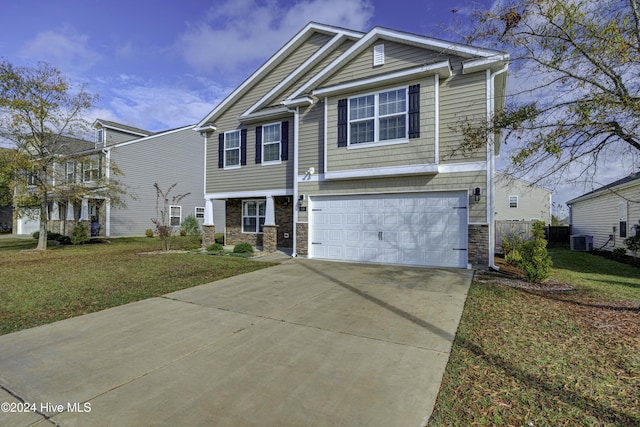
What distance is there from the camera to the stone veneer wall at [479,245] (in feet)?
29.3

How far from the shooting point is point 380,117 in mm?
10023

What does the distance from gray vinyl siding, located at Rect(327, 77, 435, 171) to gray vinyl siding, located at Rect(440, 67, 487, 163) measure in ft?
1.42

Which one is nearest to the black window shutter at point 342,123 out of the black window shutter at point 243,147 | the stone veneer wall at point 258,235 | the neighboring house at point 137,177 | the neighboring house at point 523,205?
the stone veneer wall at point 258,235

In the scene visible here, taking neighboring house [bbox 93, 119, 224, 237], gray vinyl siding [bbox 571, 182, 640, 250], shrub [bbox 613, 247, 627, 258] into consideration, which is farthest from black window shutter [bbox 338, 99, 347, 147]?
neighboring house [bbox 93, 119, 224, 237]

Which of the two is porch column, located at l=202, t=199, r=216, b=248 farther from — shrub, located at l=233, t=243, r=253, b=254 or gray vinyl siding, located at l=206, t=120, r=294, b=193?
shrub, located at l=233, t=243, r=253, b=254

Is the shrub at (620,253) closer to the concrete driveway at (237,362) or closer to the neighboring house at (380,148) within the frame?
the neighboring house at (380,148)

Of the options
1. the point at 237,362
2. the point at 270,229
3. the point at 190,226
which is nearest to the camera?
the point at 237,362

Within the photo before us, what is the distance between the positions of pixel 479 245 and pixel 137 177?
22.0 metres

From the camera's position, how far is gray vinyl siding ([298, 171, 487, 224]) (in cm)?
899

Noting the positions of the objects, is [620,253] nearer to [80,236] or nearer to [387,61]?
[387,61]

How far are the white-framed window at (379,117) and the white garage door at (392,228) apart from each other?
1.94m

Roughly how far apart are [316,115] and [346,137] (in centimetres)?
180

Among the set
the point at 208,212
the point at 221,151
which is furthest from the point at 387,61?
the point at 208,212

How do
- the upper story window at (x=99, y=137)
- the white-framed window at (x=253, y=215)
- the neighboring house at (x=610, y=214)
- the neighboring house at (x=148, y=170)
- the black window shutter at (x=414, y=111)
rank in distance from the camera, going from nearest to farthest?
the black window shutter at (x=414, y=111) < the neighboring house at (x=610, y=214) < the white-framed window at (x=253, y=215) < the neighboring house at (x=148, y=170) < the upper story window at (x=99, y=137)
